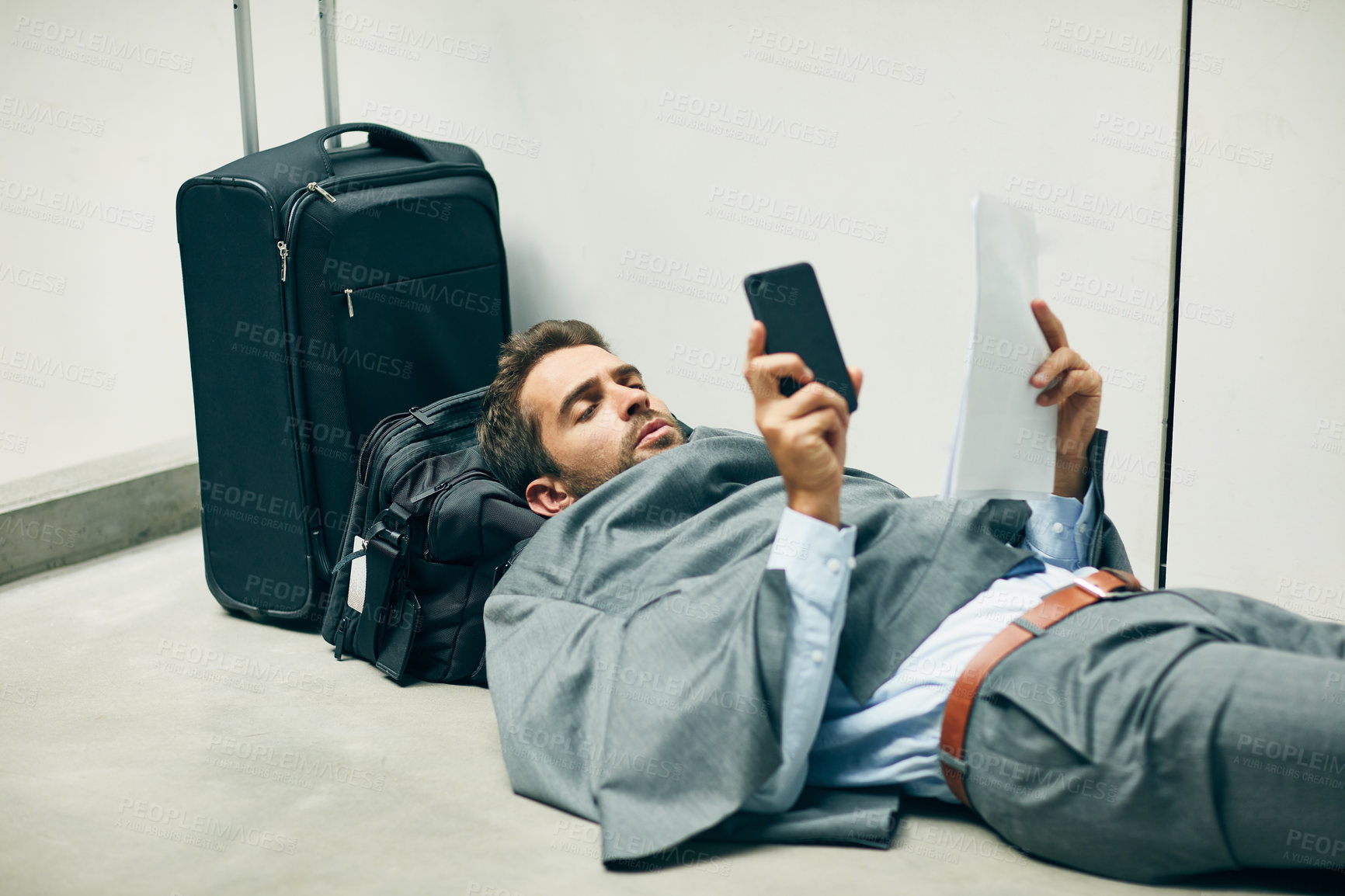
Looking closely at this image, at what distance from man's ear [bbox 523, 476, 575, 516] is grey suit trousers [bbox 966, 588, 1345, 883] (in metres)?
0.80

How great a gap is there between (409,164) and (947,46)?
1.13 m

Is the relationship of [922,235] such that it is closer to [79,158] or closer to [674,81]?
[674,81]

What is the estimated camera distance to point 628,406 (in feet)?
6.07

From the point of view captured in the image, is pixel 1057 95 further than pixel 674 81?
No

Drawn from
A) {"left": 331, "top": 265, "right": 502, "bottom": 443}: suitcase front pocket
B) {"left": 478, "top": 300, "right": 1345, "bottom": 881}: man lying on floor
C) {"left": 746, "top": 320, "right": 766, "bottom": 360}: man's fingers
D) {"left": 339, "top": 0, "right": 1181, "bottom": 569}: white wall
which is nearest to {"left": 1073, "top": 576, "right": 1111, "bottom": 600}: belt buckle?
A: {"left": 478, "top": 300, "right": 1345, "bottom": 881}: man lying on floor

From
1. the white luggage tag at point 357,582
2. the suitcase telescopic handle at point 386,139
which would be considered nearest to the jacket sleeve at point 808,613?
the white luggage tag at point 357,582

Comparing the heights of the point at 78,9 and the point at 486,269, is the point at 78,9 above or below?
above

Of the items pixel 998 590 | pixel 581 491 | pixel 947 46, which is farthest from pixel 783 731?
pixel 947 46

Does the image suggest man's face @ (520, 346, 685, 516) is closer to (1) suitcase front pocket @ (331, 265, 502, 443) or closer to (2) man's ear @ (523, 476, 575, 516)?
(2) man's ear @ (523, 476, 575, 516)

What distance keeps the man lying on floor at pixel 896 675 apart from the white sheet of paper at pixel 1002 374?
0.16 ft

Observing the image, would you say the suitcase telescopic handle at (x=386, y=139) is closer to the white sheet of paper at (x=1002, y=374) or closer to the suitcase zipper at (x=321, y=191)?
the suitcase zipper at (x=321, y=191)

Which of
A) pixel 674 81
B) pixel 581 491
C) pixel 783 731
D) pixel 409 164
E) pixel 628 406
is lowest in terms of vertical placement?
pixel 783 731

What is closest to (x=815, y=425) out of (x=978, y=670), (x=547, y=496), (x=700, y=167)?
(x=978, y=670)

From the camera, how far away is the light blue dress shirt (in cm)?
132
